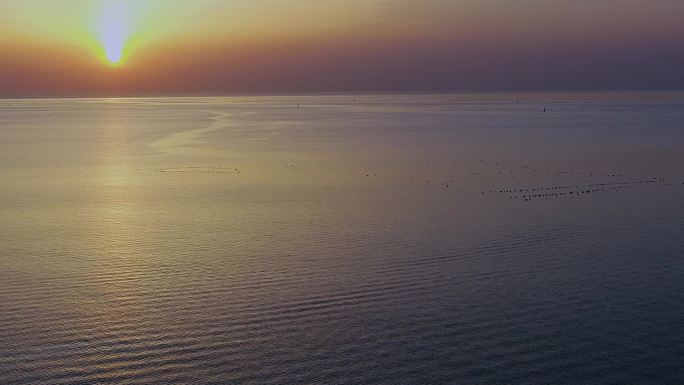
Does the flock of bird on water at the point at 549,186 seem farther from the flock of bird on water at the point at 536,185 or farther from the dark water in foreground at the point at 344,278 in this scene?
the dark water in foreground at the point at 344,278

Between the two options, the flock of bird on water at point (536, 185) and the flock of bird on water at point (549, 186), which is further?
the flock of bird on water at point (536, 185)

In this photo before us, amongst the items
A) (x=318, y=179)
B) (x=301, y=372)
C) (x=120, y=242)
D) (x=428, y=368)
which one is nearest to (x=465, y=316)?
(x=428, y=368)

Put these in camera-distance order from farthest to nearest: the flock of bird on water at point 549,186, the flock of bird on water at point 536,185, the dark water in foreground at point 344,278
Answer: the flock of bird on water at point 536,185, the flock of bird on water at point 549,186, the dark water in foreground at point 344,278

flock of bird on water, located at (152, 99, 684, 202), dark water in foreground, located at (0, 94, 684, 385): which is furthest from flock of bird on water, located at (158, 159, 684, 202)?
dark water in foreground, located at (0, 94, 684, 385)

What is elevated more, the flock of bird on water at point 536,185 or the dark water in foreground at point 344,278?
the flock of bird on water at point 536,185

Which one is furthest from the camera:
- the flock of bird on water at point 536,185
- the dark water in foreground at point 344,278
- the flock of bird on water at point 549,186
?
the flock of bird on water at point 536,185

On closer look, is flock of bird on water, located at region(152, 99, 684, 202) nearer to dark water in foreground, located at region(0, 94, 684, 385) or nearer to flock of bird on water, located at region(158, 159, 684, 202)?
flock of bird on water, located at region(158, 159, 684, 202)

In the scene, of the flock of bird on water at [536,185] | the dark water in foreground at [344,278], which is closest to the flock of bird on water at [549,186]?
the flock of bird on water at [536,185]

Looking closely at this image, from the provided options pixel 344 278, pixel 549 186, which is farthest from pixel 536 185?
pixel 344 278
